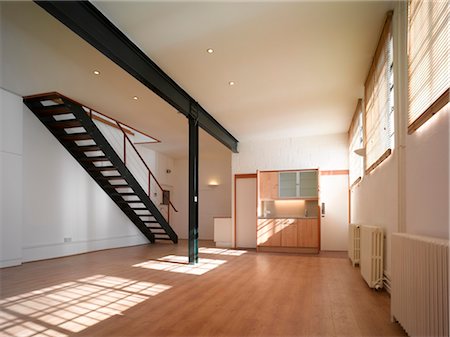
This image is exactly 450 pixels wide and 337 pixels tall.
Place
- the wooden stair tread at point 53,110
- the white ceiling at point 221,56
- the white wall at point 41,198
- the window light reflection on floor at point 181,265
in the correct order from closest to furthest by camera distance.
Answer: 1. the white ceiling at point 221,56
2. the window light reflection on floor at point 181,265
3. the white wall at point 41,198
4. the wooden stair tread at point 53,110

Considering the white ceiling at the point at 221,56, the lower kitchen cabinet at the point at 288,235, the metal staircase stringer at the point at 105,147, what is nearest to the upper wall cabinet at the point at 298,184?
the lower kitchen cabinet at the point at 288,235

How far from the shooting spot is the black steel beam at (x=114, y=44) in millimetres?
3314

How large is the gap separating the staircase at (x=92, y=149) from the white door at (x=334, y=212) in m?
4.96

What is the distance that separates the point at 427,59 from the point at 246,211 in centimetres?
779

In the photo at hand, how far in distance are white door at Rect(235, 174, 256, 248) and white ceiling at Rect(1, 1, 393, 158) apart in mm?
2854

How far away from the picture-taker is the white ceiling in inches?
146

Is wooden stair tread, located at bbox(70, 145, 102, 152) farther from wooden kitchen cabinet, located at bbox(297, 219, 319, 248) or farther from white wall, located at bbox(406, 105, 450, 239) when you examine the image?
white wall, located at bbox(406, 105, 450, 239)

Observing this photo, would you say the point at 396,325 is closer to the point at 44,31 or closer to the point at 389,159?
the point at 389,159

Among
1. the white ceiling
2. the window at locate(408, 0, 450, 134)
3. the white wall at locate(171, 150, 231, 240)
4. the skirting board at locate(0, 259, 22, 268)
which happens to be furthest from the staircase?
the window at locate(408, 0, 450, 134)

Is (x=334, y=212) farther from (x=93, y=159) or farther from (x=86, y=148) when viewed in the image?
(x=86, y=148)

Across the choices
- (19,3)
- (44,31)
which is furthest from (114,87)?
(19,3)

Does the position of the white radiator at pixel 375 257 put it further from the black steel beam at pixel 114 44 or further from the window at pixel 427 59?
the black steel beam at pixel 114 44

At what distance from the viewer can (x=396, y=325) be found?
3018 millimetres

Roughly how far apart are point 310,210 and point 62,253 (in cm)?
671
